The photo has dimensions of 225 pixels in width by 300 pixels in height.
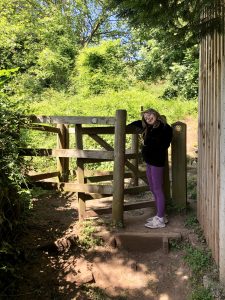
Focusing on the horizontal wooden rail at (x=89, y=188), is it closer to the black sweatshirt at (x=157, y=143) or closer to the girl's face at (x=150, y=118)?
the black sweatshirt at (x=157, y=143)

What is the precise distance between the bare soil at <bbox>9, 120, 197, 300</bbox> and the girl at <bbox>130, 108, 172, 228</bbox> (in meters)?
0.26

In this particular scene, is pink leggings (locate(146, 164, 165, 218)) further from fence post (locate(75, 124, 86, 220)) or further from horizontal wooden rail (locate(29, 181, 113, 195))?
fence post (locate(75, 124, 86, 220))

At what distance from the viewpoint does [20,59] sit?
18016 millimetres

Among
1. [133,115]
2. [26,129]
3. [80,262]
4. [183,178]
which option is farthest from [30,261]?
[133,115]

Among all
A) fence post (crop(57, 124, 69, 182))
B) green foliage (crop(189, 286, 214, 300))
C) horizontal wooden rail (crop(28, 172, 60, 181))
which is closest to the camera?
green foliage (crop(189, 286, 214, 300))

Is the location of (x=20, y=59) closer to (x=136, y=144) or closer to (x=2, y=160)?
(x=136, y=144)

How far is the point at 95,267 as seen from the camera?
175 inches

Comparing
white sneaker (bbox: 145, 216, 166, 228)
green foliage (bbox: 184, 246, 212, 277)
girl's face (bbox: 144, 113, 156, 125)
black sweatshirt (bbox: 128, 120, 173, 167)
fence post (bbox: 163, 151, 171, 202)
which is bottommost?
green foliage (bbox: 184, 246, 212, 277)

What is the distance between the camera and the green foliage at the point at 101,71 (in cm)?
1560

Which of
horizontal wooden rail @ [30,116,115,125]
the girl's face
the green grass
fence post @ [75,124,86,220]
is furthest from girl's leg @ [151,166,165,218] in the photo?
the green grass

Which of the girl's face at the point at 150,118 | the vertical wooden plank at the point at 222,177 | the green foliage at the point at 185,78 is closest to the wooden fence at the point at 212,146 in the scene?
the vertical wooden plank at the point at 222,177

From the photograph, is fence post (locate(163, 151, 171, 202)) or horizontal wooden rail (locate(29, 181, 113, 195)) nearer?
horizontal wooden rail (locate(29, 181, 113, 195))

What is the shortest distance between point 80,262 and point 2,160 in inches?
67.0

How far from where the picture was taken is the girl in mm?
4812
